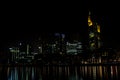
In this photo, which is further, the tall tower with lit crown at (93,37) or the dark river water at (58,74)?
the tall tower with lit crown at (93,37)

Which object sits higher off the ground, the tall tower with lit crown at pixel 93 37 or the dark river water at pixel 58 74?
the tall tower with lit crown at pixel 93 37

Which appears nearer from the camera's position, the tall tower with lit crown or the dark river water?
the dark river water

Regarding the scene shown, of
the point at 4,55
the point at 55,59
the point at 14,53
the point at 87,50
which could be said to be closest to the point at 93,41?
the point at 87,50

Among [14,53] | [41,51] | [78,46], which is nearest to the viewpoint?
[14,53]

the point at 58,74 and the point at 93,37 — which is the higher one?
the point at 93,37

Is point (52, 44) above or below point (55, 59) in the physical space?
above

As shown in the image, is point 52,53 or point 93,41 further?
point 93,41

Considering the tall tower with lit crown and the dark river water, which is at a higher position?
the tall tower with lit crown

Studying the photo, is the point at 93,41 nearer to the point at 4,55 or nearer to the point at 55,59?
the point at 55,59

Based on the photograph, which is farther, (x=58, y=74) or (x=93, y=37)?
(x=93, y=37)

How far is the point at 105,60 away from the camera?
13625 millimetres

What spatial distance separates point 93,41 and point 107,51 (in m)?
3.14

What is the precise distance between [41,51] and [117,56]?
542 centimetres

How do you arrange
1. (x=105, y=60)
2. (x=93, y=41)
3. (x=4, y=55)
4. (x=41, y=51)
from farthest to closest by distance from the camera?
(x=93, y=41)
(x=41, y=51)
(x=105, y=60)
(x=4, y=55)
